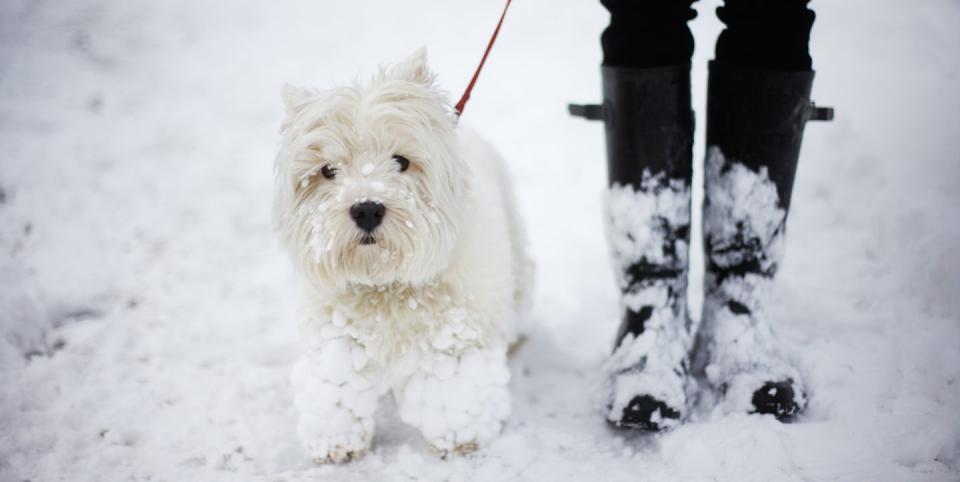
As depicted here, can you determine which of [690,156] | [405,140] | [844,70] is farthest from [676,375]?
[844,70]

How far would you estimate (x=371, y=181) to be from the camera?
166 centimetres

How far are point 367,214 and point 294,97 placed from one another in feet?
1.44

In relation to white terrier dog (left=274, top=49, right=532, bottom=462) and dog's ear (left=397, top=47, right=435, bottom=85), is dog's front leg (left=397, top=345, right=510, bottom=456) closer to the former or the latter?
white terrier dog (left=274, top=49, right=532, bottom=462)

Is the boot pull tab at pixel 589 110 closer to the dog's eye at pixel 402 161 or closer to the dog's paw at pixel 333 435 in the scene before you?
the dog's eye at pixel 402 161

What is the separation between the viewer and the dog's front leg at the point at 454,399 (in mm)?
1905

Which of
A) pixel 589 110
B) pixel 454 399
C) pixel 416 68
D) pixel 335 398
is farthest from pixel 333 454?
pixel 589 110

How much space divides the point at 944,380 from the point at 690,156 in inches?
43.0

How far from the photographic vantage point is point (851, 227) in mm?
3043

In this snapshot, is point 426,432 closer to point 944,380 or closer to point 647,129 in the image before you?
point 647,129

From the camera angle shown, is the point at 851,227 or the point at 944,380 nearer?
the point at 944,380

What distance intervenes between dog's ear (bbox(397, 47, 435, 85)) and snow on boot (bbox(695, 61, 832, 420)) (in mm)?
961

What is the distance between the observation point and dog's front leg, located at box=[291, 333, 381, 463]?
1882 millimetres

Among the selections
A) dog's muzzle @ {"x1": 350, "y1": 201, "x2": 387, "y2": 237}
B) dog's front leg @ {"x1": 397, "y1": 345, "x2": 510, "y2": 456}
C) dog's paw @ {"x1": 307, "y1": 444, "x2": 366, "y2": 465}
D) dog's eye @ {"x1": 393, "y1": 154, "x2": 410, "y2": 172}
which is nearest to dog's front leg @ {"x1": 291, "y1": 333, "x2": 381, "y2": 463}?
dog's paw @ {"x1": 307, "y1": 444, "x2": 366, "y2": 465}

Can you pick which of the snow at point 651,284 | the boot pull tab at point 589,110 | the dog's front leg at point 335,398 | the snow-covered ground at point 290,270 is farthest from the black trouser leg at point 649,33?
the dog's front leg at point 335,398
